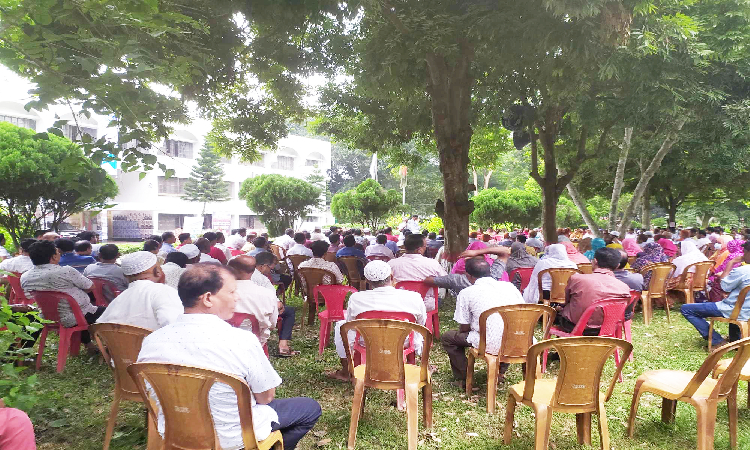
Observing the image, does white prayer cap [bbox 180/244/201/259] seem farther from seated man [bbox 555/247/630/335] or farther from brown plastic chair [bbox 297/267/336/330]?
seated man [bbox 555/247/630/335]

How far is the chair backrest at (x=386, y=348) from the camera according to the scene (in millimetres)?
3029

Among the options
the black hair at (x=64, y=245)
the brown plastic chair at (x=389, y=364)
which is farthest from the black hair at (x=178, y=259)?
the brown plastic chair at (x=389, y=364)

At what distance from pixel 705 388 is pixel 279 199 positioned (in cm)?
2182

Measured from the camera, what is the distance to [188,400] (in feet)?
6.68

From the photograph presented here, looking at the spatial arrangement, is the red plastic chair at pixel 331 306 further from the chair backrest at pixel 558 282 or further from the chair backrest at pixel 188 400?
the chair backrest at pixel 188 400

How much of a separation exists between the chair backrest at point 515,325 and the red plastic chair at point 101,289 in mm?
4454

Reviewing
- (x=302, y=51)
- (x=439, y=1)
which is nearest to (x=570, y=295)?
(x=439, y=1)

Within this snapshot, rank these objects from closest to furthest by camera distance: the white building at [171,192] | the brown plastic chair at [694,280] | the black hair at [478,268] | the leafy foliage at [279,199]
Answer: the black hair at [478,268] < the brown plastic chair at [694,280] < the leafy foliage at [279,199] < the white building at [171,192]

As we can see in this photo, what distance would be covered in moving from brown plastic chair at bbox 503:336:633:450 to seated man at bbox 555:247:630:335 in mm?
1342

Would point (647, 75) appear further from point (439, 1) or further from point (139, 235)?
point (139, 235)

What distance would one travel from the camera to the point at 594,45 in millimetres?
5090

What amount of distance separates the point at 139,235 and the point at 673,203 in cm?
3453

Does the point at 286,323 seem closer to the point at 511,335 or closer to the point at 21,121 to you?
the point at 511,335

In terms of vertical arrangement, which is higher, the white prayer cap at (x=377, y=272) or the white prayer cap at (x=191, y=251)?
the white prayer cap at (x=377, y=272)
